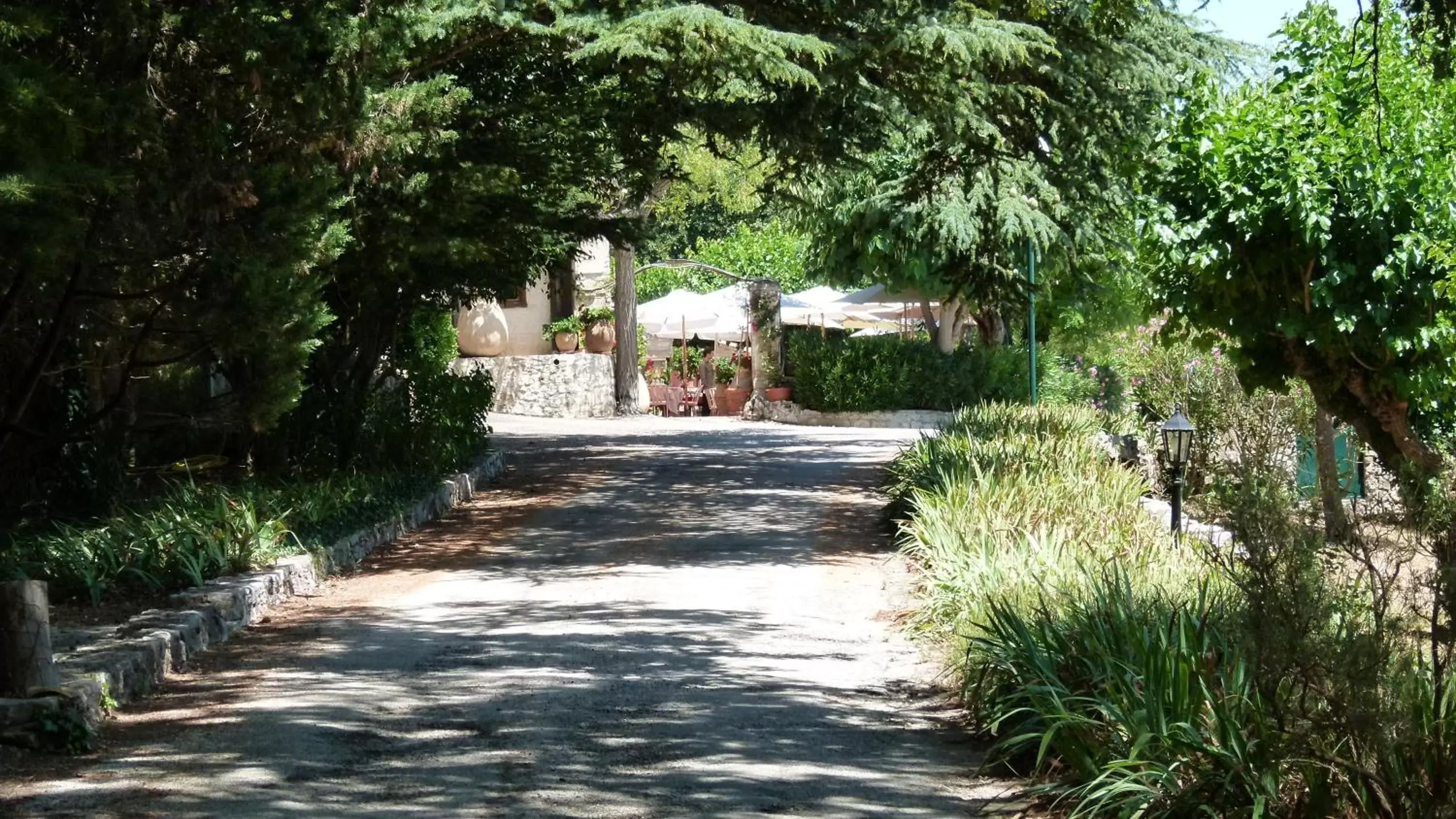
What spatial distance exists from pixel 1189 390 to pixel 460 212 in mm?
12029

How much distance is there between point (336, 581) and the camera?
12.4 m

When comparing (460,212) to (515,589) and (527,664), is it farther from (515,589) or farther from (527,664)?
(527,664)

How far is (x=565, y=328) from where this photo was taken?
33.5 meters

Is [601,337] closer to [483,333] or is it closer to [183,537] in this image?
[483,333]

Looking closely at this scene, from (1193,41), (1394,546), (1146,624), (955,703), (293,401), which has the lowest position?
A: (955,703)

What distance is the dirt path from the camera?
21.2 feet

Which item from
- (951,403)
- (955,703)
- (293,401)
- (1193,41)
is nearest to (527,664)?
(955,703)

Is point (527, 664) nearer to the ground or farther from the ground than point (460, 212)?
Answer: nearer to the ground

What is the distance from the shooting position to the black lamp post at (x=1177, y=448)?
1121cm

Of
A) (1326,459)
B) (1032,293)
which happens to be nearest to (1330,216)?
(1326,459)

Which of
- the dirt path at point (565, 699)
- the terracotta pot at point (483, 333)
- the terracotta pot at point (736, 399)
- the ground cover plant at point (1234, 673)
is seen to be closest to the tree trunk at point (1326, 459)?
the dirt path at point (565, 699)

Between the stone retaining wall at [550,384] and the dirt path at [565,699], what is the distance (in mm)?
16394

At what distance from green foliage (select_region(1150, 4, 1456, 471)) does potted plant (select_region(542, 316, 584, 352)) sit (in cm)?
1928

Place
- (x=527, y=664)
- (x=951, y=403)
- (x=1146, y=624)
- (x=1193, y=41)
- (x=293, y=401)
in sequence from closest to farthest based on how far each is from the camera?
(x=1146, y=624), (x=527, y=664), (x=293, y=401), (x=1193, y=41), (x=951, y=403)
